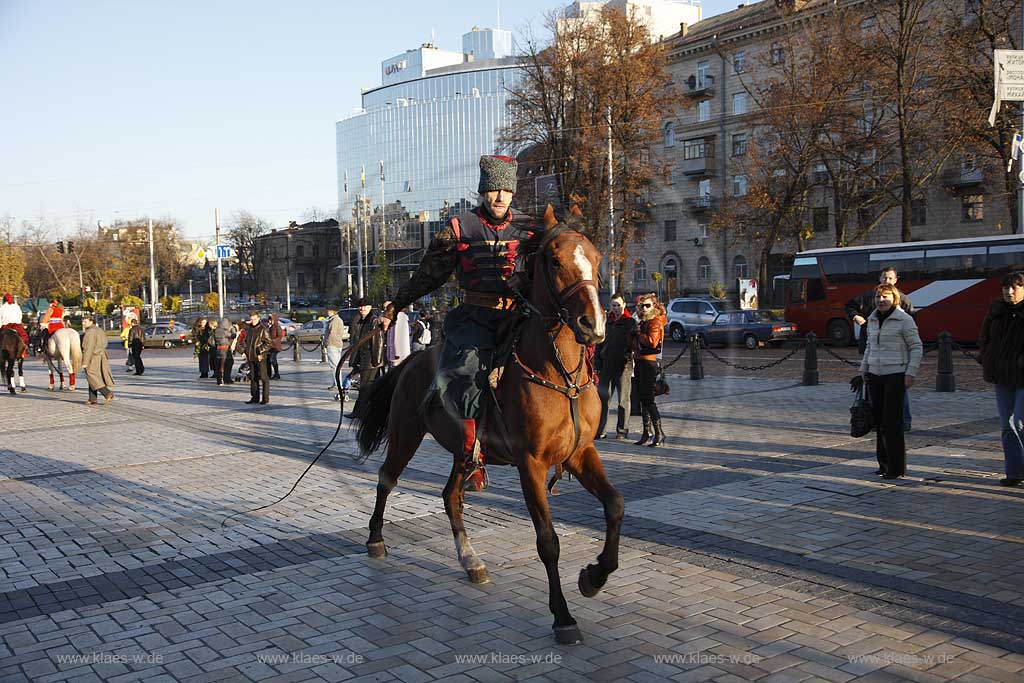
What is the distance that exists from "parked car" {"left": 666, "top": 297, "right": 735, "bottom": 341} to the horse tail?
30617 millimetres

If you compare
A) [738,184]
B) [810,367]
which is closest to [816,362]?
[810,367]

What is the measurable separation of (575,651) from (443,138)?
80462 millimetres

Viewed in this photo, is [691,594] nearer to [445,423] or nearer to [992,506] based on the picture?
[445,423]

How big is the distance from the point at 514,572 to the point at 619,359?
7.15m

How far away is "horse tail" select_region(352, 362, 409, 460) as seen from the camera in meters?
7.21

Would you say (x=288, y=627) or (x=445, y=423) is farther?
(x=445, y=423)

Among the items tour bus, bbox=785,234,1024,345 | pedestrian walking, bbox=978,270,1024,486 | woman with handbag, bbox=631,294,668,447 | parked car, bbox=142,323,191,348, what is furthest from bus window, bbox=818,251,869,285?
parked car, bbox=142,323,191,348

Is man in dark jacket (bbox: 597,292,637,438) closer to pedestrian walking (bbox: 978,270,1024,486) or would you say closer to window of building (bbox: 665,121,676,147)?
pedestrian walking (bbox: 978,270,1024,486)

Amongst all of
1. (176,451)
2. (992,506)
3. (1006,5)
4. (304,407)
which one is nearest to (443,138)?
(1006,5)

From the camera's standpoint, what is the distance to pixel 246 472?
10461mm

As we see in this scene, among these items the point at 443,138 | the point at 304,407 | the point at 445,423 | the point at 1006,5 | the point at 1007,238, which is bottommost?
the point at 304,407

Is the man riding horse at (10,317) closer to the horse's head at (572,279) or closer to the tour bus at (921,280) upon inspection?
the horse's head at (572,279)

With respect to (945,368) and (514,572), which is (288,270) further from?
(514,572)

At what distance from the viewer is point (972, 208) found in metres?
48.9
